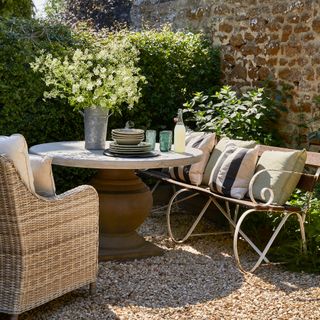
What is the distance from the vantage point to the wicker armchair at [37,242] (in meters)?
3.05

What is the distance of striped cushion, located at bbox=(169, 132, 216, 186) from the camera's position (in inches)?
198

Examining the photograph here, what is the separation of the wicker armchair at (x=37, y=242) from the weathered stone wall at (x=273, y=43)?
3.14 m

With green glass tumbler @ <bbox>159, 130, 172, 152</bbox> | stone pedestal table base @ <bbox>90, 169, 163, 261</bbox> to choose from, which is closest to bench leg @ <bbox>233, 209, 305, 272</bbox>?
stone pedestal table base @ <bbox>90, 169, 163, 261</bbox>

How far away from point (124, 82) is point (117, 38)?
1955 millimetres

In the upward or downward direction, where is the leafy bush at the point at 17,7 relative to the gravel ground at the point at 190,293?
upward

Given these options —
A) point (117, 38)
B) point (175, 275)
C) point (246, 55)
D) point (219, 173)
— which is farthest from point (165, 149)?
point (246, 55)

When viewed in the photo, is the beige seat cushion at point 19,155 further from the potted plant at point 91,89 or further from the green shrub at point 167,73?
the green shrub at point 167,73

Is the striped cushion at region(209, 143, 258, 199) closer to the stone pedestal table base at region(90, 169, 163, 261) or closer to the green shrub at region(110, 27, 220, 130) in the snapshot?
the stone pedestal table base at region(90, 169, 163, 261)

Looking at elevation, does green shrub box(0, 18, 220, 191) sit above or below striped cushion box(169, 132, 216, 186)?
above

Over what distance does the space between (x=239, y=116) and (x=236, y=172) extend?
1492mm

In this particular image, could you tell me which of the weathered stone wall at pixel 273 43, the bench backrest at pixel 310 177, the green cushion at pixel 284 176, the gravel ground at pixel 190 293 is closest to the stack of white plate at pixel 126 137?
the gravel ground at pixel 190 293

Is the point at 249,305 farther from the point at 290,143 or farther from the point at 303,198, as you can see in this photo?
the point at 290,143

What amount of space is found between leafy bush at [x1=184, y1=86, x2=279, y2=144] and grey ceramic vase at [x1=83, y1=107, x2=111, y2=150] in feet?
5.20

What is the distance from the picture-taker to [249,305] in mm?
3629
